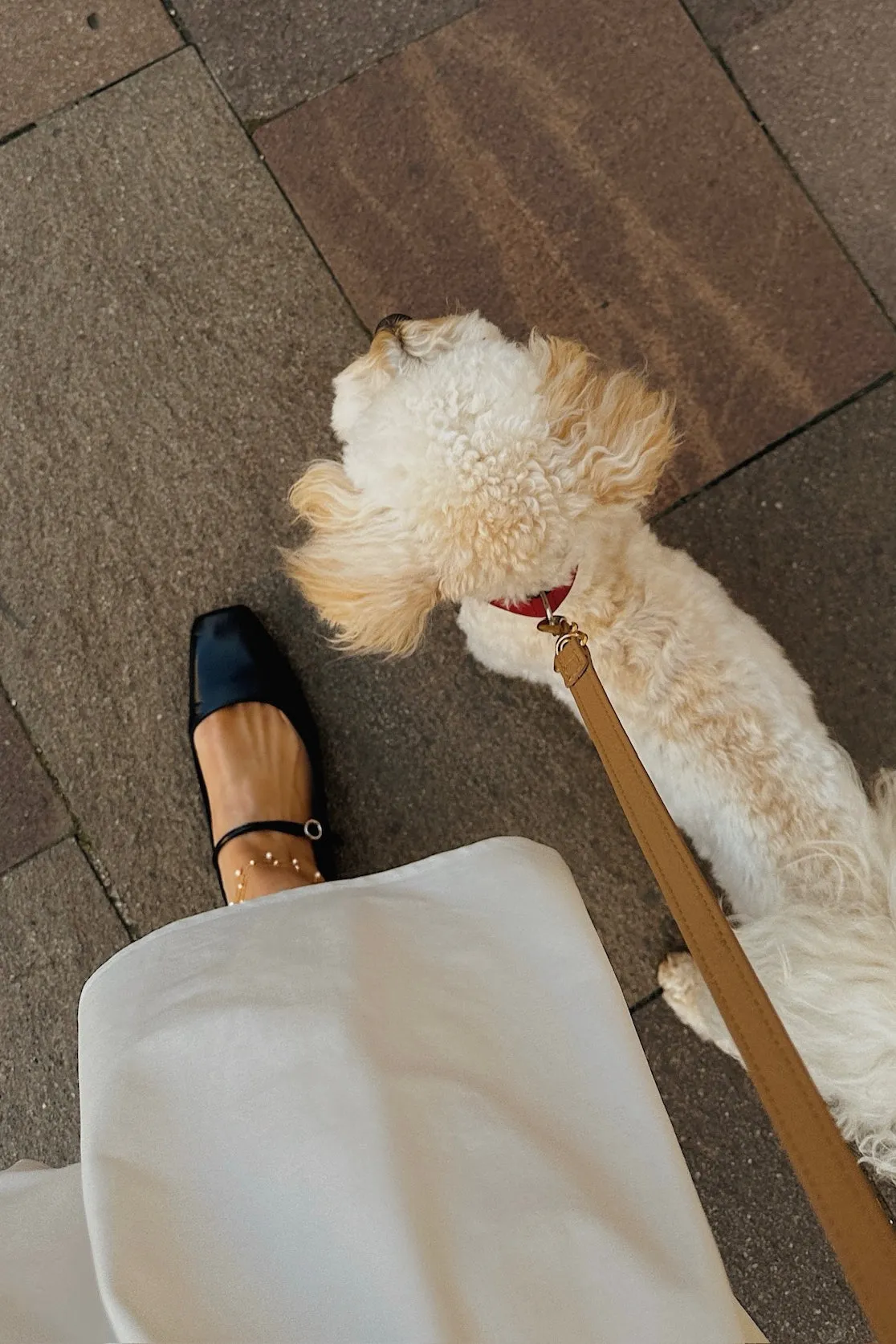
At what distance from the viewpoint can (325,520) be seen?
3.83 ft

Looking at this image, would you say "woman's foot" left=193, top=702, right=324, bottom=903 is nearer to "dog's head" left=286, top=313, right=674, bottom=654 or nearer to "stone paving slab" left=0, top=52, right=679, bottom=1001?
"stone paving slab" left=0, top=52, right=679, bottom=1001

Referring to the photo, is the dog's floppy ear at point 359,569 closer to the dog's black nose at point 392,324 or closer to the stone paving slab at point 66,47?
the dog's black nose at point 392,324

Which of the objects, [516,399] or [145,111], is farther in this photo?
[145,111]

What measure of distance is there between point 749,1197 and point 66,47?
2.33 metres

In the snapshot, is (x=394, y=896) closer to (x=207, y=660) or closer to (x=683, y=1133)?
(x=207, y=660)

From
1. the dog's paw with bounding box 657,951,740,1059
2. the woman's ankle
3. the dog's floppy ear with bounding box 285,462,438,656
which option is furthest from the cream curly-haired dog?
the woman's ankle

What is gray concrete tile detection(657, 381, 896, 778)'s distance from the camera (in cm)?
154

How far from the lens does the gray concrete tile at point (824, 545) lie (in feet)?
5.04

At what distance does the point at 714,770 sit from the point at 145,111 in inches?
59.7

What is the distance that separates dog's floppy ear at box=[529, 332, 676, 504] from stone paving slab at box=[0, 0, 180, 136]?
42.4 inches

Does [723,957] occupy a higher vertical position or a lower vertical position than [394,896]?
lower

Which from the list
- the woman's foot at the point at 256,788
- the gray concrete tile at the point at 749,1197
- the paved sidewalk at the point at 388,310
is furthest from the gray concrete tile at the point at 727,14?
the gray concrete tile at the point at 749,1197

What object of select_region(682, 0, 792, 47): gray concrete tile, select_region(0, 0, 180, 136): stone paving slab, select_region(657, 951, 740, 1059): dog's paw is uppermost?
select_region(0, 0, 180, 136): stone paving slab

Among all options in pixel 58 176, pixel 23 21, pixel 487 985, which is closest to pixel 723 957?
pixel 487 985
